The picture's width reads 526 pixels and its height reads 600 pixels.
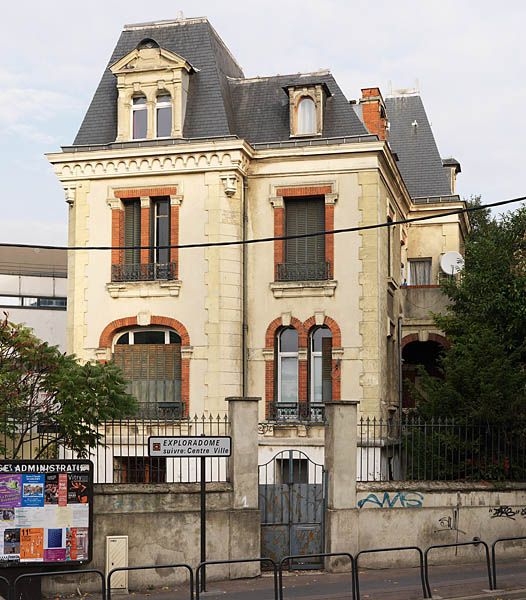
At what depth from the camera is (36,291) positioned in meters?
56.3

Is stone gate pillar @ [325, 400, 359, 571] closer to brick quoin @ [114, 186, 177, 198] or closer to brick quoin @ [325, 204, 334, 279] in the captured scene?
brick quoin @ [325, 204, 334, 279]

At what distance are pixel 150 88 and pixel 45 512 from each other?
597 inches

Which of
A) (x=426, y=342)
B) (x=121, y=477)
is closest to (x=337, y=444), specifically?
(x=121, y=477)

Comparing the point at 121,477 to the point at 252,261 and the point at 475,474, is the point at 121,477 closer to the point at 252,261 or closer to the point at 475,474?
the point at 252,261

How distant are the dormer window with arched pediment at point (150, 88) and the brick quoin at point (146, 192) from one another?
4.89 feet

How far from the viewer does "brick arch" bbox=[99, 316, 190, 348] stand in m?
26.5

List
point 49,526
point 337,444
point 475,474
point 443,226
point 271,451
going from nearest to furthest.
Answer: point 49,526, point 337,444, point 475,474, point 271,451, point 443,226

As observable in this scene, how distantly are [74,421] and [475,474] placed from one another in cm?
816

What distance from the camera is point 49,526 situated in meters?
15.5

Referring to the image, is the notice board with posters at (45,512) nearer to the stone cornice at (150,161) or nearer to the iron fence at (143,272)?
the iron fence at (143,272)

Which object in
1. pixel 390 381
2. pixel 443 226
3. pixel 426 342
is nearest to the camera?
pixel 390 381

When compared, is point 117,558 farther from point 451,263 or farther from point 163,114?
point 451,263

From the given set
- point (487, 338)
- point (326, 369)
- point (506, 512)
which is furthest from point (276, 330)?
point (506, 512)

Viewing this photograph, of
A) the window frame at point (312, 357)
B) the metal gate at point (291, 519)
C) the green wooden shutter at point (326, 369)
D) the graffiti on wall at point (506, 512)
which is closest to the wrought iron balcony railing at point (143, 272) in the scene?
the window frame at point (312, 357)
